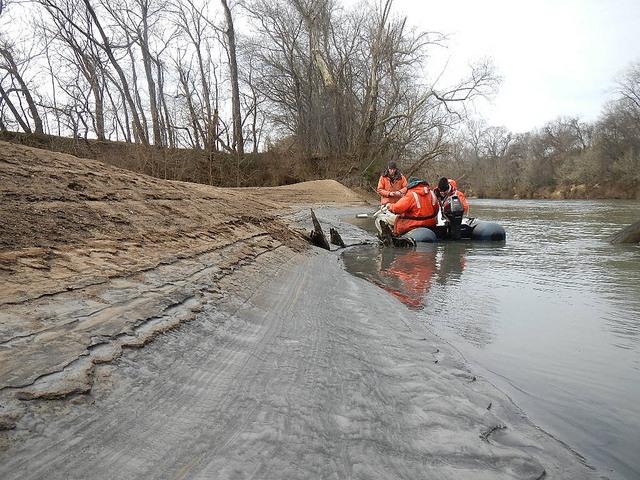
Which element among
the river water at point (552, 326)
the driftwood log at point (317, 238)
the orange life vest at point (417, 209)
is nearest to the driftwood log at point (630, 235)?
the river water at point (552, 326)

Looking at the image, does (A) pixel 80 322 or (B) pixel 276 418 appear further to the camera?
(A) pixel 80 322

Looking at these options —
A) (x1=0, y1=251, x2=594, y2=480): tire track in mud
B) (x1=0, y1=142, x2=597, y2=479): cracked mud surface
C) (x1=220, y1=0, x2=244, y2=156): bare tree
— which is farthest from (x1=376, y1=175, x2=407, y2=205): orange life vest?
(x1=220, y1=0, x2=244, y2=156): bare tree

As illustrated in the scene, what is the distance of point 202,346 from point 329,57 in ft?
88.5

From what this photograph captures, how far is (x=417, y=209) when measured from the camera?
29.2 feet

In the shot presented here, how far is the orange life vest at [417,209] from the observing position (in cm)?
880

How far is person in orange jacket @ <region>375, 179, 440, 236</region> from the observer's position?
8.80 m

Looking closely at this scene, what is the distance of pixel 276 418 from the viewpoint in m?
1.43

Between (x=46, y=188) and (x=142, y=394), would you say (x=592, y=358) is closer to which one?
(x=142, y=394)

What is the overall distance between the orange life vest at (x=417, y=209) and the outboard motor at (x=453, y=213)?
0.26m

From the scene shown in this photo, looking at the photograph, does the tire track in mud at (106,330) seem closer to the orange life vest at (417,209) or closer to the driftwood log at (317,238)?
the driftwood log at (317,238)

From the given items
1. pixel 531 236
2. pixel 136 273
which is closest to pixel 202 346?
pixel 136 273

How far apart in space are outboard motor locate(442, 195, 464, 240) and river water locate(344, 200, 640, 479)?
1.79 metres

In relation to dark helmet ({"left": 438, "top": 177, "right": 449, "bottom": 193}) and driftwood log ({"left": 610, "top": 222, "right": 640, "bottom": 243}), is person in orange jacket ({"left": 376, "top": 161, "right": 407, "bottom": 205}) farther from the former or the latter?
driftwood log ({"left": 610, "top": 222, "right": 640, "bottom": 243})

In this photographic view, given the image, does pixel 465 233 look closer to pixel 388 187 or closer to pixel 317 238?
pixel 388 187
